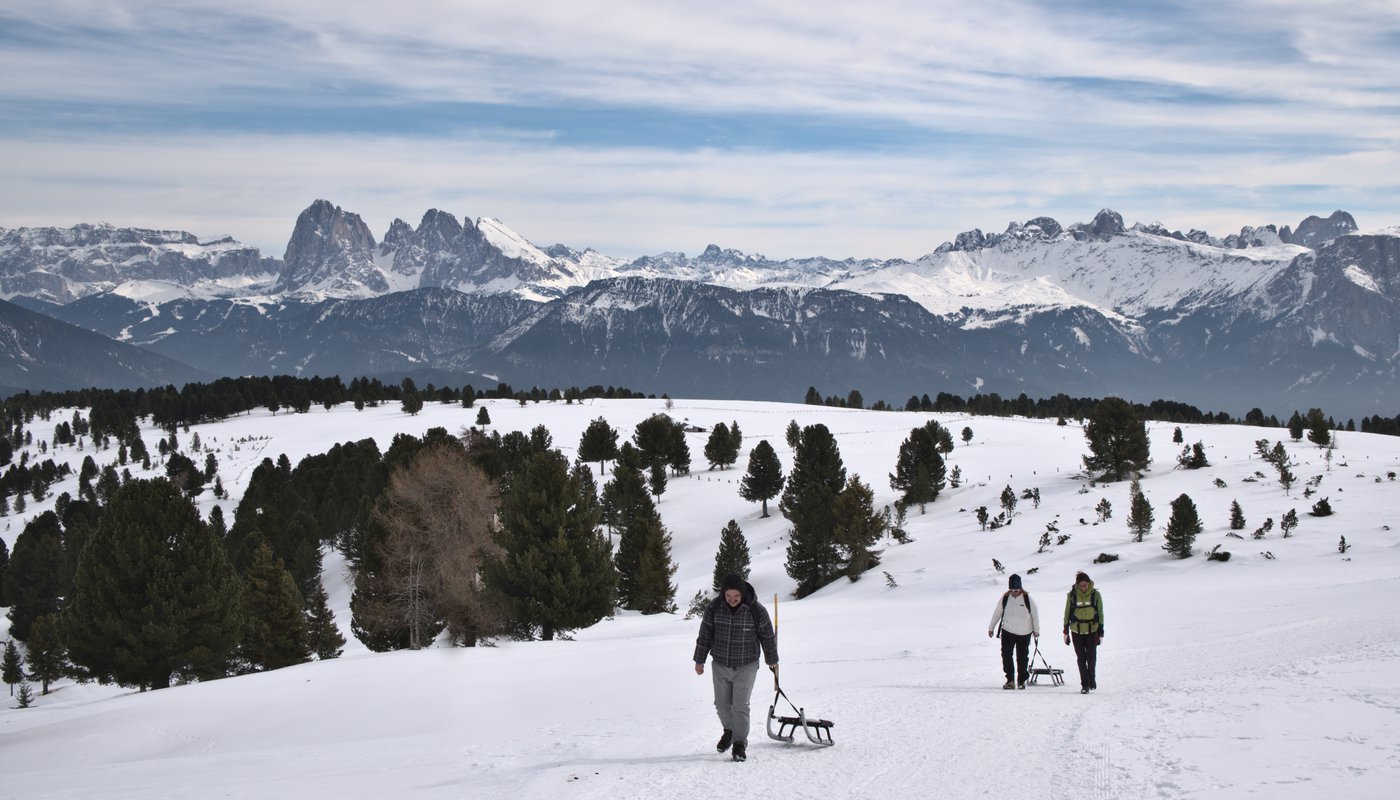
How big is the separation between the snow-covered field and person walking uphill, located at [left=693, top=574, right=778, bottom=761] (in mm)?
543

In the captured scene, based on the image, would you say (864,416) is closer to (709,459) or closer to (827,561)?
(709,459)

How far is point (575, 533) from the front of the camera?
3319 centimetres

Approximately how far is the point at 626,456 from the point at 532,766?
232 feet

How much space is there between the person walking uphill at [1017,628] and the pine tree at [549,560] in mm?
17998

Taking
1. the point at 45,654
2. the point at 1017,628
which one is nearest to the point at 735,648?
the point at 1017,628

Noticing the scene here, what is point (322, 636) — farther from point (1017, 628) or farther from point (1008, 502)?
point (1008, 502)

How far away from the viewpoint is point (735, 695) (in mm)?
11656

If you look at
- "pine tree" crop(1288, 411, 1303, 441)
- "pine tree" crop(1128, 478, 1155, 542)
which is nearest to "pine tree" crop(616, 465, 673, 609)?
"pine tree" crop(1128, 478, 1155, 542)

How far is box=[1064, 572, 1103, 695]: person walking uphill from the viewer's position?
15398mm

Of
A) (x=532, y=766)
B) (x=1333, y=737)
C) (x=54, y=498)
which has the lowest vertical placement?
(x=54, y=498)

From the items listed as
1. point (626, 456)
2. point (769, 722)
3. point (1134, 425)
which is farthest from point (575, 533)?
point (626, 456)

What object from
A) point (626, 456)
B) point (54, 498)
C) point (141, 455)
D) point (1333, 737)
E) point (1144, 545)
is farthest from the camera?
point (141, 455)

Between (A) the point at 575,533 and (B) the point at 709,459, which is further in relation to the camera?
(B) the point at 709,459

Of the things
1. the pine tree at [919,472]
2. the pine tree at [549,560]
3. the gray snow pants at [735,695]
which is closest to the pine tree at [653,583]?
the pine tree at [549,560]
